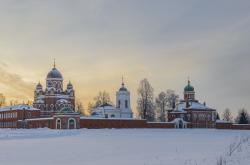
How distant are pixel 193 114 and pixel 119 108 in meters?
14.8

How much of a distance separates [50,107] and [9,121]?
978 centimetres

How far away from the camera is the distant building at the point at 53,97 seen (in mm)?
86000

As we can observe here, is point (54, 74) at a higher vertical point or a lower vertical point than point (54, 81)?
higher

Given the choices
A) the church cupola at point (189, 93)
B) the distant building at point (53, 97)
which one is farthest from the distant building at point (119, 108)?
the church cupola at point (189, 93)

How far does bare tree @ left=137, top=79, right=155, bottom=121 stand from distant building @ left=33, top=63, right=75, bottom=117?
1415cm

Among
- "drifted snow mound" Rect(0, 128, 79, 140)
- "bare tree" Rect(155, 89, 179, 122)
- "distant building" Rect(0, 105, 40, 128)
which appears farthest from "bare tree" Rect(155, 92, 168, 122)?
"drifted snow mound" Rect(0, 128, 79, 140)

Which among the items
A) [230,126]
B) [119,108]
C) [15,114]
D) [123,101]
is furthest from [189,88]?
[15,114]

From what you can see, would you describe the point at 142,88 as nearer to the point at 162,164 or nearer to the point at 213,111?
the point at 213,111

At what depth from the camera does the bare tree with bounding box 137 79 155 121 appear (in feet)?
304

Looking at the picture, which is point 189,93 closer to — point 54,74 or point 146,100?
point 146,100

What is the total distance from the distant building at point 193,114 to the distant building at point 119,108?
9.17 meters

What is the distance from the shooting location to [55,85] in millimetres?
87062

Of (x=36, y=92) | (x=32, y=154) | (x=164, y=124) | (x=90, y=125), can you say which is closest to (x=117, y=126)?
(x=90, y=125)

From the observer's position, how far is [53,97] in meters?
86.2
